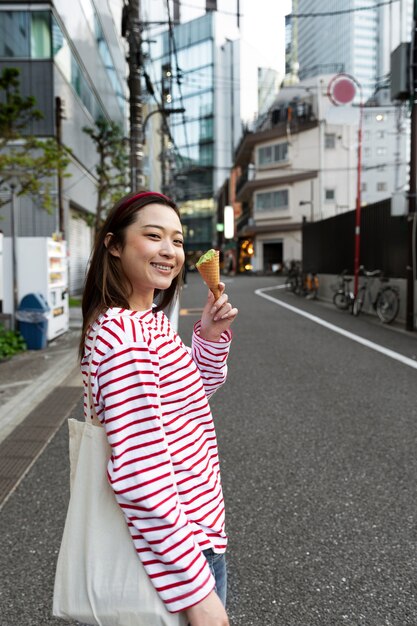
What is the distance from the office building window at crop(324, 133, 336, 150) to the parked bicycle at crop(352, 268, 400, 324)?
130ft

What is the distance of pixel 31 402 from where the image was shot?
616 cm

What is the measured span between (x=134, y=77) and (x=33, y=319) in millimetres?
7331

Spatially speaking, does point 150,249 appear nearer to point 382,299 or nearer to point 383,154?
point 382,299

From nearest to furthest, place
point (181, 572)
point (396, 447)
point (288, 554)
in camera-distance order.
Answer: point (181, 572) → point (288, 554) → point (396, 447)

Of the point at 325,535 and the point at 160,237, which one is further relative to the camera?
the point at 325,535

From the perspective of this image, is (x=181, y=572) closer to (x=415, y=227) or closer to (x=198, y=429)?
(x=198, y=429)

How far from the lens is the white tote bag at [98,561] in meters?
1.12

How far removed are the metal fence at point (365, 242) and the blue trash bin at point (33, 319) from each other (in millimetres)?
7706

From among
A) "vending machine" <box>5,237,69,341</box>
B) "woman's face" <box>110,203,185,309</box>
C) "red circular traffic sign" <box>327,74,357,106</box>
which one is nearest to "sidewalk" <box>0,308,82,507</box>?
"vending machine" <box>5,237,69,341</box>

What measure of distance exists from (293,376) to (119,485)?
Result: 6.35m

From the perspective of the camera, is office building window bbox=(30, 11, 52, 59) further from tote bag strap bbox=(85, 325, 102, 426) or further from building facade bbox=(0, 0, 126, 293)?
tote bag strap bbox=(85, 325, 102, 426)

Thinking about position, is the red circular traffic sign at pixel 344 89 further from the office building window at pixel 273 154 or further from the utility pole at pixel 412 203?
the office building window at pixel 273 154

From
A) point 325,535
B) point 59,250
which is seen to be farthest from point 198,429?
point 59,250

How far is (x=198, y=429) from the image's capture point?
53.9 inches
